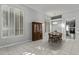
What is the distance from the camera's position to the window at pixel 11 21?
5.16m

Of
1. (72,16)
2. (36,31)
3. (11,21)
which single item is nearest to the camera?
(11,21)

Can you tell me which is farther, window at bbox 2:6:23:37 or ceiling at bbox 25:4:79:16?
ceiling at bbox 25:4:79:16

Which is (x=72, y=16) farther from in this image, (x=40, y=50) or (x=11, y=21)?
(x=11, y=21)

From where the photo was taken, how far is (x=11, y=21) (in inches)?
221

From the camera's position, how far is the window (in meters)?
5.16

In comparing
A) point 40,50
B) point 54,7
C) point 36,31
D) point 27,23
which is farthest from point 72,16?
point 40,50

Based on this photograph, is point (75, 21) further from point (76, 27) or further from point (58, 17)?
point (58, 17)

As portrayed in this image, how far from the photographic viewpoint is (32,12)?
300 inches

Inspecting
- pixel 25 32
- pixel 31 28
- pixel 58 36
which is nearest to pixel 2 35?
pixel 25 32

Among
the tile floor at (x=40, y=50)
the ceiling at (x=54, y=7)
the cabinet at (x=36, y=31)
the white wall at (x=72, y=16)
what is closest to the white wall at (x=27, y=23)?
the cabinet at (x=36, y=31)

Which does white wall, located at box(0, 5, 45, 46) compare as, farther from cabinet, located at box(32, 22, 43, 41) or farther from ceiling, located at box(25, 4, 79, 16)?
ceiling, located at box(25, 4, 79, 16)

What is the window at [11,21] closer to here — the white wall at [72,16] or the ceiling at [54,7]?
the ceiling at [54,7]

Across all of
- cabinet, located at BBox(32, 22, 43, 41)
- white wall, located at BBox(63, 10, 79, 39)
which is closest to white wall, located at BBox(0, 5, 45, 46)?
cabinet, located at BBox(32, 22, 43, 41)

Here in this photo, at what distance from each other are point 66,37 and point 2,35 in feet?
21.4
